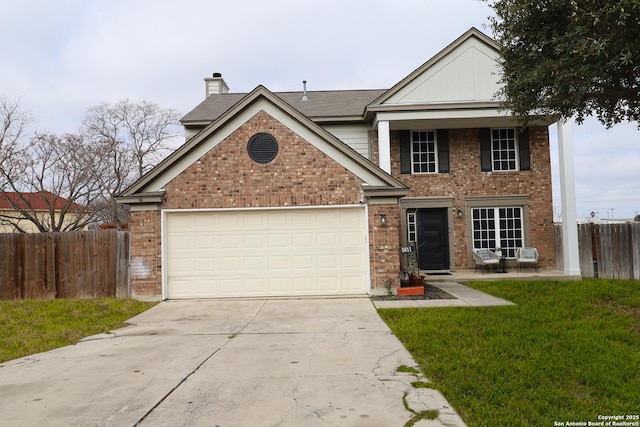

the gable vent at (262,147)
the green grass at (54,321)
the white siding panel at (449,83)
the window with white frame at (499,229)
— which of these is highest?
the white siding panel at (449,83)

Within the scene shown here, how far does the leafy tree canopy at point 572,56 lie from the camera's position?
7305 mm

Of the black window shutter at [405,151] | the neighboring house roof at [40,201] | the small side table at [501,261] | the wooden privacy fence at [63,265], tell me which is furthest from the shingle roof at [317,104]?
the neighboring house roof at [40,201]

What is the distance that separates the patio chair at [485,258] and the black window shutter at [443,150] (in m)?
3.09

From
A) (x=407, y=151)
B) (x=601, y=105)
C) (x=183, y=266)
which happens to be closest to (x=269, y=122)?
(x=183, y=266)

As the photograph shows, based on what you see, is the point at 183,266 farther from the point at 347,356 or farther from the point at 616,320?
the point at 616,320

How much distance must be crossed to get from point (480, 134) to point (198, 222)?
10.5 meters

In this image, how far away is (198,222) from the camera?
12.7 metres

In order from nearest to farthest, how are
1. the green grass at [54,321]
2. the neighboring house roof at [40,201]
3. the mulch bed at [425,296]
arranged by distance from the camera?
1. the green grass at [54,321]
2. the mulch bed at [425,296]
3. the neighboring house roof at [40,201]

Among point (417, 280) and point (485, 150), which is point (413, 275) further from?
point (485, 150)

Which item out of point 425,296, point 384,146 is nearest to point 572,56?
point 425,296

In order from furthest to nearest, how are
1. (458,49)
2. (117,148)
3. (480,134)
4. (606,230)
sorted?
(117,148) < (480,134) < (458,49) < (606,230)

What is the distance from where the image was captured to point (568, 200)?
15.1m

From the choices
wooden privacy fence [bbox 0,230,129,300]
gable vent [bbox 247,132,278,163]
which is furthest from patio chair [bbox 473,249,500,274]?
wooden privacy fence [bbox 0,230,129,300]

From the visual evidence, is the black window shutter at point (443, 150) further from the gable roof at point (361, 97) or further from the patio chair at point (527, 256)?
the patio chair at point (527, 256)
